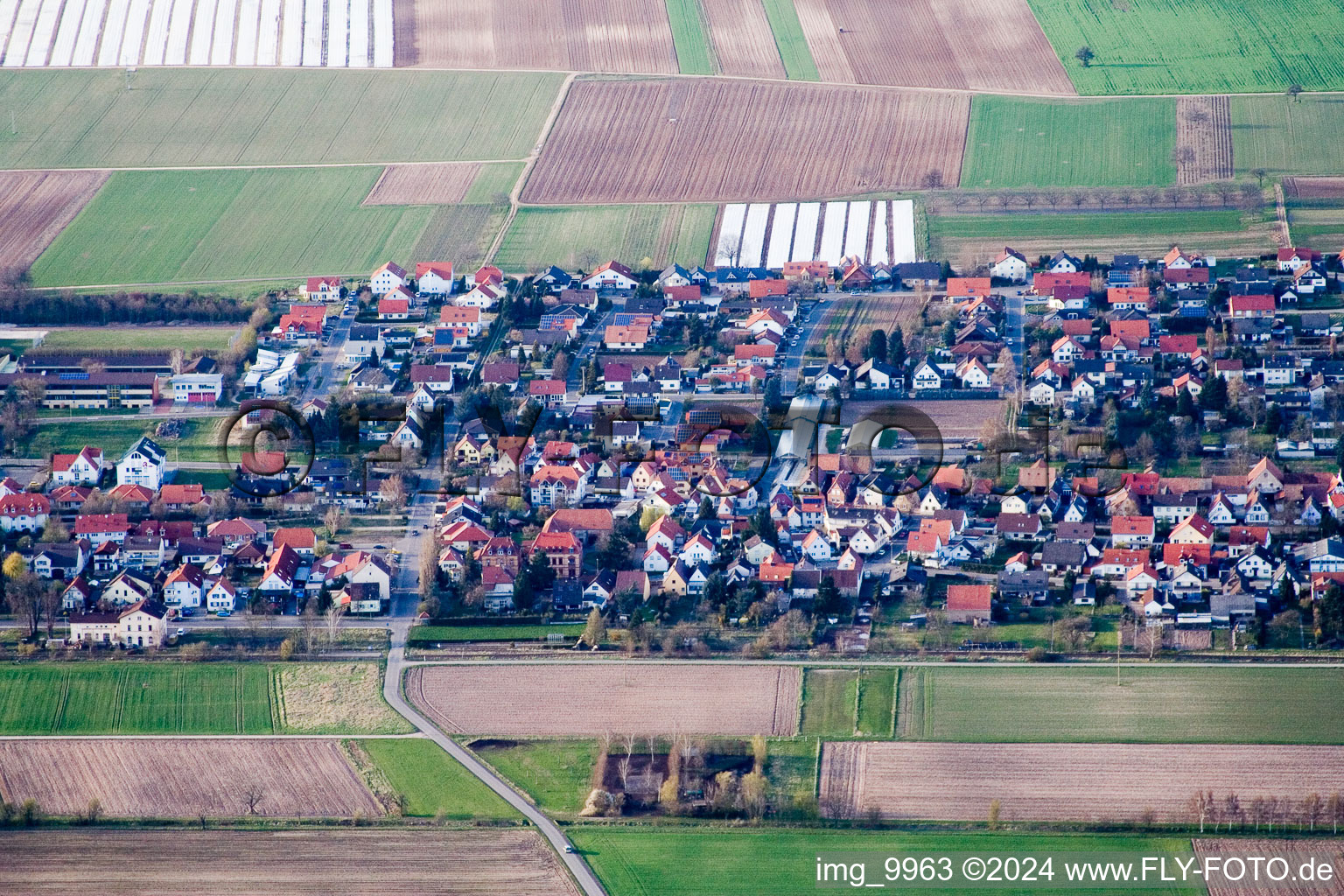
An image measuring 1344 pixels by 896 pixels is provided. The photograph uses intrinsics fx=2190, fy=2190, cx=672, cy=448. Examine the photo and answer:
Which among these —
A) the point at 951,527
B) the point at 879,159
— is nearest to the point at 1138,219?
the point at 879,159

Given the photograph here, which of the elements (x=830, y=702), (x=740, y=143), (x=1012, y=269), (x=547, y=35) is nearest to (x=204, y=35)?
(x=547, y=35)

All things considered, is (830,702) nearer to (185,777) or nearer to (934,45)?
(185,777)

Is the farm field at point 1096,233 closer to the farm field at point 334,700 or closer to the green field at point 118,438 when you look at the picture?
the green field at point 118,438

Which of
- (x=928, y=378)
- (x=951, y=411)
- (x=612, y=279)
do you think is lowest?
(x=951, y=411)

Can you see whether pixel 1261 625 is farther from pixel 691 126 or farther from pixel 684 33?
pixel 684 33

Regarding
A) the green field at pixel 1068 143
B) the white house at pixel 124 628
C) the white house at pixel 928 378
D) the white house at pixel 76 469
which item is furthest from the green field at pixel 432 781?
the green field at pixel 1068 143

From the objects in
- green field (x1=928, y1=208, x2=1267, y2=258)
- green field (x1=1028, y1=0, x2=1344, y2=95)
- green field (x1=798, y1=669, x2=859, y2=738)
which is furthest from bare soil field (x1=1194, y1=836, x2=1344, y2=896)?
green field (x1=1028, y1=0, x2=1344, y2=95)

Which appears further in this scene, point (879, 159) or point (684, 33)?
point (684, 33)
